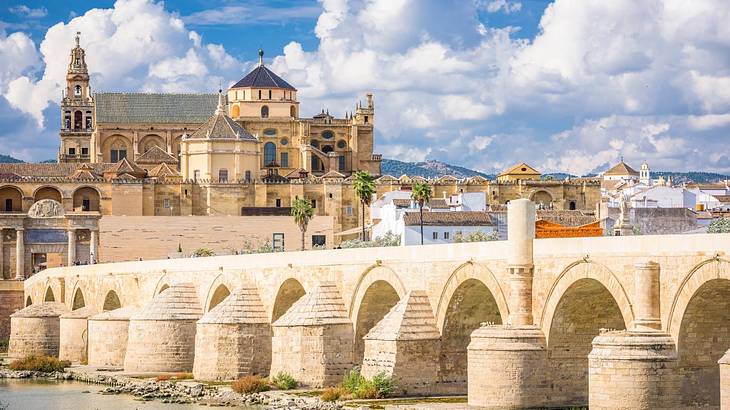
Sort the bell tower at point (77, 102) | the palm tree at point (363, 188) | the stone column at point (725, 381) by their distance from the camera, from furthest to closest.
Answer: the bell tower at point (77, 102)
the palm tree at point (363, 188)
the stone column at point (725, 381)

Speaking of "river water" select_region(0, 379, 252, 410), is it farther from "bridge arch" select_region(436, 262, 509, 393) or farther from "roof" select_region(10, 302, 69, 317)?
"roof" select_region(10, 302, 69, 317)

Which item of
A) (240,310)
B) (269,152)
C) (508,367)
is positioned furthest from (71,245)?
(508,367)

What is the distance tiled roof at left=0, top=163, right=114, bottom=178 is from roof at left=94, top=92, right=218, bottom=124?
33.2ft

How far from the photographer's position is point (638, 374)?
26.3 m

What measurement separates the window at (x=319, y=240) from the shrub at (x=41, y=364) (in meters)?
40.6

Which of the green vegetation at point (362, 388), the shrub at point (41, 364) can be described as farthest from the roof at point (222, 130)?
the green vegetation at point (362, 388)

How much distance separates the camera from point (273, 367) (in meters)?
40.3

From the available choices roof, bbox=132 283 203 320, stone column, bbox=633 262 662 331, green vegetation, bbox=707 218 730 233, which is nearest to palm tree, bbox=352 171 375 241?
green vegetation, bbox=707 218 730 233

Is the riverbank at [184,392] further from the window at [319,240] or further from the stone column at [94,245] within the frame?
the window at [319,240]

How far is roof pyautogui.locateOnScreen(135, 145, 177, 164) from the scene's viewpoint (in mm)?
114544

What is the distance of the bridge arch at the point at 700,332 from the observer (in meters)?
26.6

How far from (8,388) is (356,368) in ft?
45.1

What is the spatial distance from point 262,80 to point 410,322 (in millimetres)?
80686

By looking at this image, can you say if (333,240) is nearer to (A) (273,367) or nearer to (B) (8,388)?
(B) (8,388)
